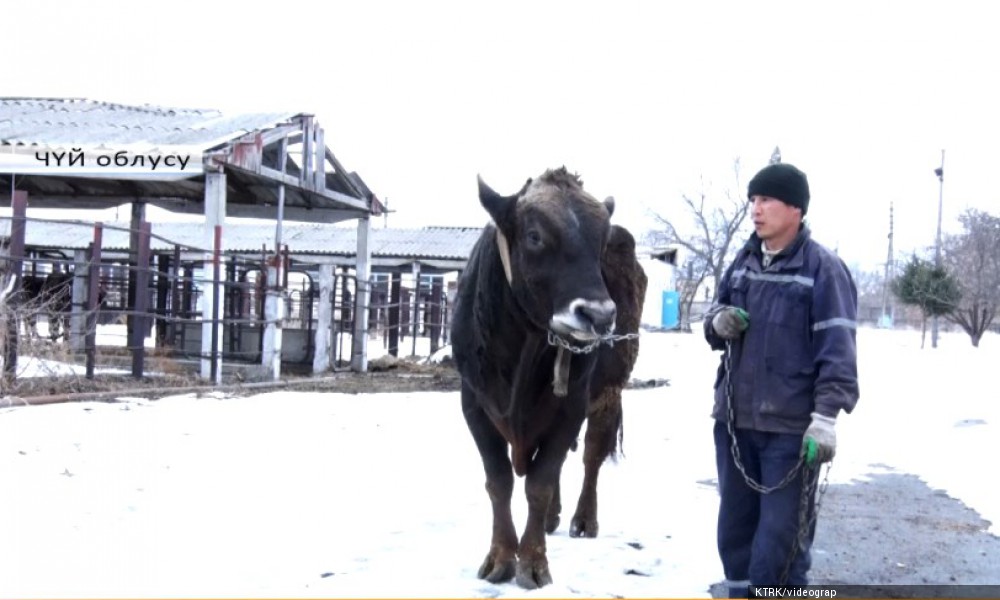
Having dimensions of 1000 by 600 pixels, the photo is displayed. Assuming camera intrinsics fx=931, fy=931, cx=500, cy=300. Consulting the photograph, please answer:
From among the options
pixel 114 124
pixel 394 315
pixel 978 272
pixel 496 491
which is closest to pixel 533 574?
pixel 496 491

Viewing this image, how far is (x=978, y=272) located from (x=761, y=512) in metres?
38.6

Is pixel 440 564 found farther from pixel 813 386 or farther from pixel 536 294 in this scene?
pixel 813 386

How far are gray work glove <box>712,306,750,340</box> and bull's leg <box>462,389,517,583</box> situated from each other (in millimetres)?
1526

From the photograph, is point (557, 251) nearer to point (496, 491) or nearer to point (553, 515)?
point (496, 491)

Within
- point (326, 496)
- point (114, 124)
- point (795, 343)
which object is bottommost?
point (326, 496)

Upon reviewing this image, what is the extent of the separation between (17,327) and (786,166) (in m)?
9.01

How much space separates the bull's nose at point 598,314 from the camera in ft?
13.9

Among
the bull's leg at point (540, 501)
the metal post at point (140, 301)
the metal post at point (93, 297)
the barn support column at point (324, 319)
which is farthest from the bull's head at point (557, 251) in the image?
the barn support column at point (324, 319)

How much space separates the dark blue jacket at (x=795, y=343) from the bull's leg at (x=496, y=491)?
4.43 feet

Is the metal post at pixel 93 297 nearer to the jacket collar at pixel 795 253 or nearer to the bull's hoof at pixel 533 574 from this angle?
the bull's hoof at pixel 533 574

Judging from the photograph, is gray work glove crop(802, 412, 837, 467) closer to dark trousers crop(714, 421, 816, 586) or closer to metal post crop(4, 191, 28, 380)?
dark trousers crop(714, 421, 816, 586)

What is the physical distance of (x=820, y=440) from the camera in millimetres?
3727

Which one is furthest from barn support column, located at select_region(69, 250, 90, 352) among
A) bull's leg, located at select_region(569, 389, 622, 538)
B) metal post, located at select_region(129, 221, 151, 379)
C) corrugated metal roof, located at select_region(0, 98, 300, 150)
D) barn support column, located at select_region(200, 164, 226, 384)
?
bull's leg, located at select_region(569, 389, 622, 538)

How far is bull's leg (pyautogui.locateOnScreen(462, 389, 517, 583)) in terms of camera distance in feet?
16.1
